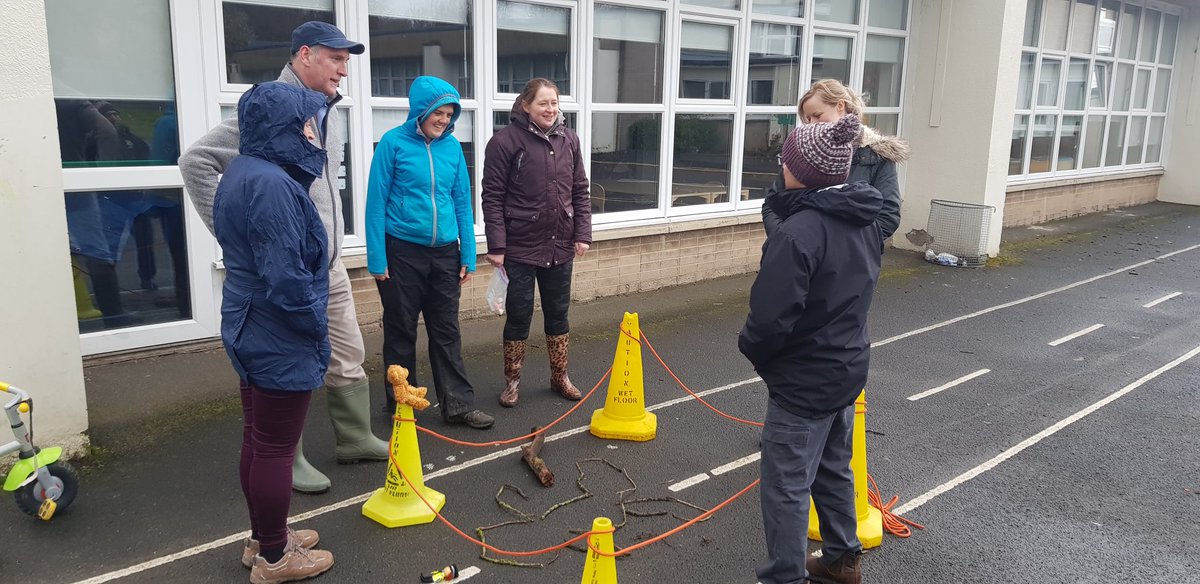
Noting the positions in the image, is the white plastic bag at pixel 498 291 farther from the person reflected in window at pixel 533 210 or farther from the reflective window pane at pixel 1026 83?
the reflective window pane at pixel 1026 83

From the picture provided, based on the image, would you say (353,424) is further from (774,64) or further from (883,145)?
(774,64)

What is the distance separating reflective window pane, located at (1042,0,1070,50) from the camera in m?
15.0

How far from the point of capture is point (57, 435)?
14.9ft

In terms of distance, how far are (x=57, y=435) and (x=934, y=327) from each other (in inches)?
291

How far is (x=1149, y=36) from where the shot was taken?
59.5 feet

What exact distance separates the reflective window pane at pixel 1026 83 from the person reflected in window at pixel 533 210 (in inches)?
472

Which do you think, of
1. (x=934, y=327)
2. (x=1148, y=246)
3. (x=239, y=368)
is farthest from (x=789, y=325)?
(x=1148, y=246)

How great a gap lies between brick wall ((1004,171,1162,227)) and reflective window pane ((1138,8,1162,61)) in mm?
2574

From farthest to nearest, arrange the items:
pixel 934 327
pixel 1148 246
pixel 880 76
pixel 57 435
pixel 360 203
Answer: pixel 1148 246 < pixel 880 76 < pixel 934 327 < pixel 360 203 < pixel 57 435

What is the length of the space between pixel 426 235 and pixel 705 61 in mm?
5643

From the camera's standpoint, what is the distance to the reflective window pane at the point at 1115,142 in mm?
17766

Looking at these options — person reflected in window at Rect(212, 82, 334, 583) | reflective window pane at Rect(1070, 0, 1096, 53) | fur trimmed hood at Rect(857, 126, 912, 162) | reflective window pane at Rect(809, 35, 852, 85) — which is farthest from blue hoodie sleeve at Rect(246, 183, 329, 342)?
reflective window pane at Rect(1070, 0, 1096, 53)

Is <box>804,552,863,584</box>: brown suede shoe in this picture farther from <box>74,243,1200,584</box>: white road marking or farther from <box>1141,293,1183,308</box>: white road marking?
<box>1141,293,1183,308</box>: white road marking

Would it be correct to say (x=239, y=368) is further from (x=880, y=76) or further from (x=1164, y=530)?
(x=880, y=76)
